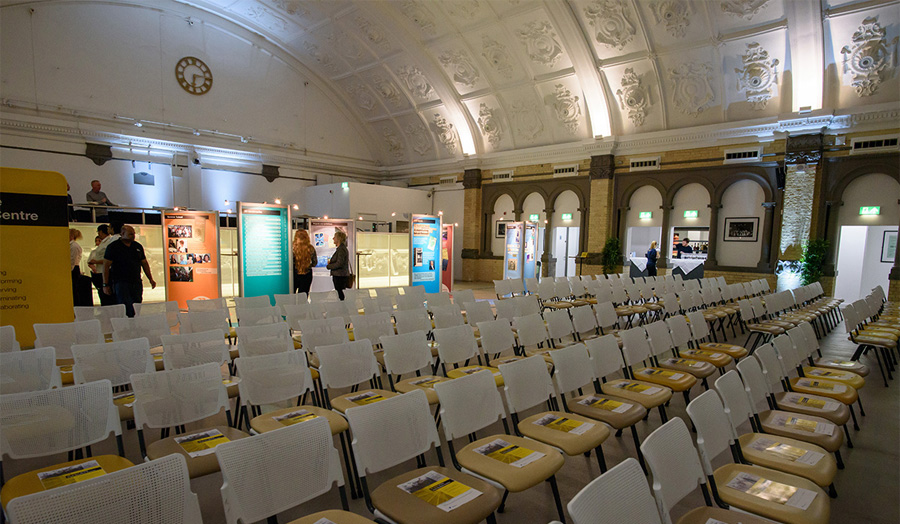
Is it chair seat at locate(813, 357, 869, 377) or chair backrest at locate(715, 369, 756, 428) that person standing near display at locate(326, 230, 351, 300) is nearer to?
chair backrest at locate(715, 369, 756, 428)

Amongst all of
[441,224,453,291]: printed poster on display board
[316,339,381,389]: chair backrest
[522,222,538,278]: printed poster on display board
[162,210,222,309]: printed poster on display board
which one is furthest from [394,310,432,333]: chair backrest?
[522,222,538,278]: printed poster on display board

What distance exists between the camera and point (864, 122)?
10.4m

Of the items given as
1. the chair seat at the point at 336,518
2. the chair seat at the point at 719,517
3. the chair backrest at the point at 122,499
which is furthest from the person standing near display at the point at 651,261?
the chair backrest at the point at 122,499

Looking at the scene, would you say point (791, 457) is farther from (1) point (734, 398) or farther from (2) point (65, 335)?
(2) point (65, 335)

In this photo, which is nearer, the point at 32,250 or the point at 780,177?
the point at 32,250

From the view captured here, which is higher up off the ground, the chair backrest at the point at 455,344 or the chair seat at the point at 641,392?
the chair backrest at the point at 455,344

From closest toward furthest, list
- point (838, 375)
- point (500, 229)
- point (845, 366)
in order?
point (838, 375) < point (845, 366) < point (500, 229)

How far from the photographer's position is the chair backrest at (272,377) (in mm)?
3088

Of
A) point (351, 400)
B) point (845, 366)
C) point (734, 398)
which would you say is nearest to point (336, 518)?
point (351, 400)

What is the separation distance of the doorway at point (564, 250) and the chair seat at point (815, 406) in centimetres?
1225

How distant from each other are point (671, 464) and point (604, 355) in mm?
1730

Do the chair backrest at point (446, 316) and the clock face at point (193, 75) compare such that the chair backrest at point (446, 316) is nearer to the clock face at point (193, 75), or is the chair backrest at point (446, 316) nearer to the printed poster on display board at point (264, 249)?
the printed poster on display board at point (264, 249)

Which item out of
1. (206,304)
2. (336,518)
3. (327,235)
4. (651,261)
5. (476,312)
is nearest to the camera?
(336,518)

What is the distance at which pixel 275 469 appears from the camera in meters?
2.01
